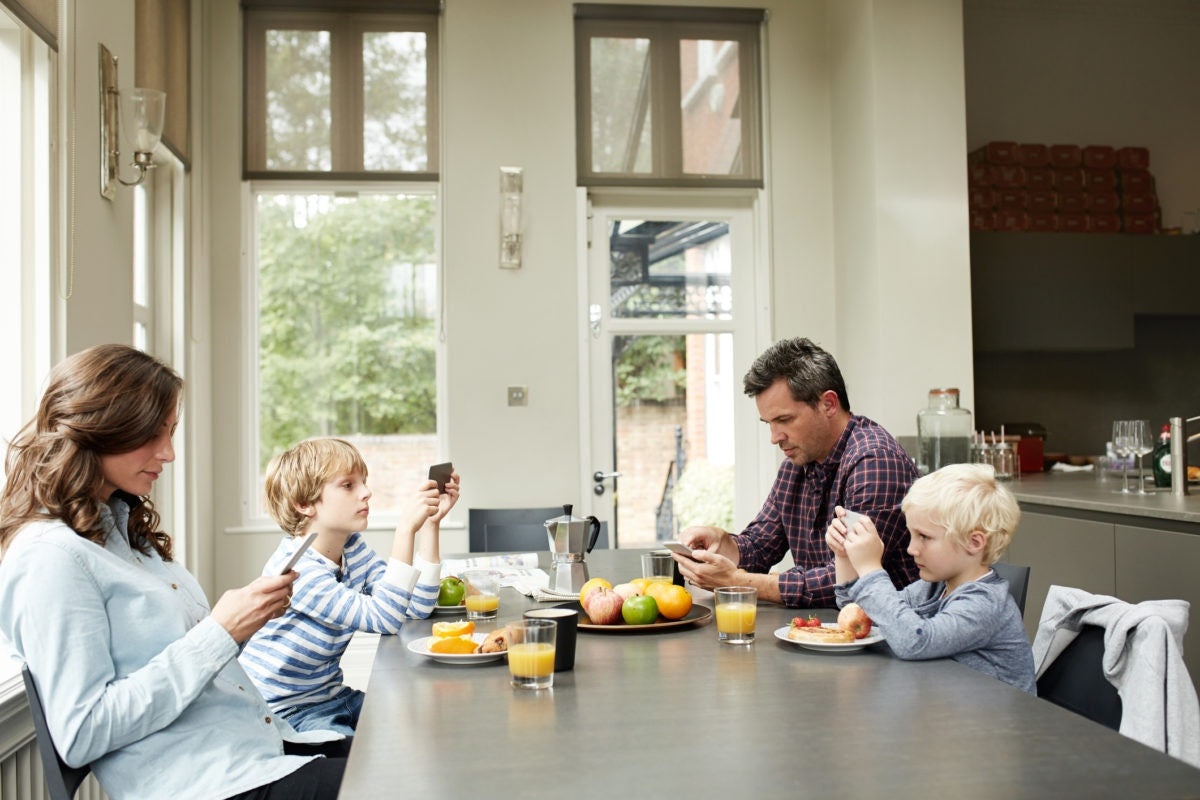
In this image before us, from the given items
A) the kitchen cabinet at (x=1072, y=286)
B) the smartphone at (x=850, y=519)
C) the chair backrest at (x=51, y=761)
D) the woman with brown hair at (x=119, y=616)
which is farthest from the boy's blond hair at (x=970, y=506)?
the kitchen cabinet at (x=1072, y=286)

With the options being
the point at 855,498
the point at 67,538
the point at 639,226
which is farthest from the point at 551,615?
the point at 639,226

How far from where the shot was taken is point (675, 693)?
1.48m

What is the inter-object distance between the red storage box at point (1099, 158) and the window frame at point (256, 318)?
3.36m

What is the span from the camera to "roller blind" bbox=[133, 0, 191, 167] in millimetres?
3764

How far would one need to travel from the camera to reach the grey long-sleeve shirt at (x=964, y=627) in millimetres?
1652

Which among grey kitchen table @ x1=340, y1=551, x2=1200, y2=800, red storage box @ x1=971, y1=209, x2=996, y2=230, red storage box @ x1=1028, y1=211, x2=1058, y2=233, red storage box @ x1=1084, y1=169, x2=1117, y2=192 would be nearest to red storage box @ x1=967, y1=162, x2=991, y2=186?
red storage box @ x1=971, y1=209, x2=996, y2=230

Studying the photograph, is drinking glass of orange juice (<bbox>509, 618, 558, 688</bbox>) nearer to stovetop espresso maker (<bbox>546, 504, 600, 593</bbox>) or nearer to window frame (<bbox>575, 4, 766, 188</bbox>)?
stovetop espresso maker (<bbox>546, 504, 600, 593</bbox>)

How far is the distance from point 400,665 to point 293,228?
3.50 m

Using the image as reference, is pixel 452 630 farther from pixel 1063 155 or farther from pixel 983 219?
pixel 1063 155

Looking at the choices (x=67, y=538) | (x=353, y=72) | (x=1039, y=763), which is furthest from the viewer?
(x=353, y=72)

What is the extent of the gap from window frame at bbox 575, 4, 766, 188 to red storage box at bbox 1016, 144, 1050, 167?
4.53 ft

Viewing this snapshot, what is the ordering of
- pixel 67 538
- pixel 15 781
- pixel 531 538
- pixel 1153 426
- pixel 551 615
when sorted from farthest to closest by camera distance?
pixel 1153 426
pixel 531 538
pixel 15 781
pixel 551 615
pixel 67 538

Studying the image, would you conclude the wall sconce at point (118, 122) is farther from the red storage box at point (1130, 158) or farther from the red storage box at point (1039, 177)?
the red storage box at point (1130, 158)

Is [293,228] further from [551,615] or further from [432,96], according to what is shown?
[551,615]
